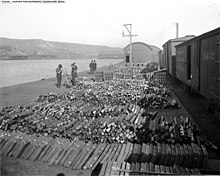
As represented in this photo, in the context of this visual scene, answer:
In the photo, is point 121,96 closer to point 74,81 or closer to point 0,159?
point 0,159

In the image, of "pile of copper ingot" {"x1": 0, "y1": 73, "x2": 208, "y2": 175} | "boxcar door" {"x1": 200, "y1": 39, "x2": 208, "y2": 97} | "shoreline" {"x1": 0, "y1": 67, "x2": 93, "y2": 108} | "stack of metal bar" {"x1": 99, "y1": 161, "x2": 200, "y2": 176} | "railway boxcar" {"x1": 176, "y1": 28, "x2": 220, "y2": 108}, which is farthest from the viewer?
"shoreline" {"x1": 0, "y1": 67, "x2": 93, "y2": 108}

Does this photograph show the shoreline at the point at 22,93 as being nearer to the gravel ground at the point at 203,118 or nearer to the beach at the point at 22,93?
the beach at the point at 22,93

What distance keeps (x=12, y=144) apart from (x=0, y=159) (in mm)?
630

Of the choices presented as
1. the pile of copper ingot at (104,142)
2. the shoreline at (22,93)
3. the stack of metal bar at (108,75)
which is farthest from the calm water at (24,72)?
the pile of copper ingot at (104,142)

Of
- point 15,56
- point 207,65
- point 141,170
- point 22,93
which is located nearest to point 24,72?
point 22,93

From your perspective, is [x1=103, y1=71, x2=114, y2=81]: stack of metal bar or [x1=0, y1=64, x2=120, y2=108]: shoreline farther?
[x1=103, y1=71, x2=114, y2=81]: stack of metal bar

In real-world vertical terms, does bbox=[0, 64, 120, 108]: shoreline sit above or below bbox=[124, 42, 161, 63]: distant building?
below

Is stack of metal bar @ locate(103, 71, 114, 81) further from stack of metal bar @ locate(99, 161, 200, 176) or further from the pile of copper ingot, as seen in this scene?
stack of metal bar @ locate(99, 161, 200, 176)

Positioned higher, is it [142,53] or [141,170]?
[142,53]

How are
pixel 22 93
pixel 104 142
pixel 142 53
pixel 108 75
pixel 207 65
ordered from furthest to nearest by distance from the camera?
pixel 142 53, pixel 108 75, pixel 22 93, pixel 207 65, pixel 104 142

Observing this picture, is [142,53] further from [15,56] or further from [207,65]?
[15,56]

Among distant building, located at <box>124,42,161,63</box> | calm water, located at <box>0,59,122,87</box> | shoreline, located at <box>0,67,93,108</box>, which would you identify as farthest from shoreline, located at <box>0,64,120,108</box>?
distant building, located at <box>124,42,161,63</box>

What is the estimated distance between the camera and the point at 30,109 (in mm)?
9633

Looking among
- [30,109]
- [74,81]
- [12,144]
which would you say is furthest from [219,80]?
[74,81]
